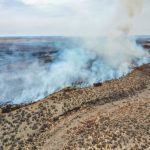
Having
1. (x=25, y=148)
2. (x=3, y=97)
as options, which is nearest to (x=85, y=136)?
(x=25, y=148)

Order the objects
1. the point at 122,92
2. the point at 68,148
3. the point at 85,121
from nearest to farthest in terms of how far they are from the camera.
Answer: the point at 68,148, the point at 85,121, the point at 122,92

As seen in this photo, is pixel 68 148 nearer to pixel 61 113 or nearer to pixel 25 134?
pixel 25 134

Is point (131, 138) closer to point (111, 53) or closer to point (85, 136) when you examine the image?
point (85, 136)

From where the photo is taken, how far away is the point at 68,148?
18.8 metres

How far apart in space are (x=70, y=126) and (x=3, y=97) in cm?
1242

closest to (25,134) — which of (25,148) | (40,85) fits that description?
(25,148)

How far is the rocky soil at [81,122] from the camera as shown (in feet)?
63.6

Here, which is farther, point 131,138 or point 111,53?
point 111,53

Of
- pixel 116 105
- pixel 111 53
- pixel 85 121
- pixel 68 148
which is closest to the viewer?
pixel 68 148

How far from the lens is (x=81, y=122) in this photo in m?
22.8

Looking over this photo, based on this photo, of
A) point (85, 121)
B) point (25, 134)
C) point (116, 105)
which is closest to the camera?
point (25, 134)

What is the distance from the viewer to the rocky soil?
1939cm

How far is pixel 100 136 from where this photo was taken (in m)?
19.8

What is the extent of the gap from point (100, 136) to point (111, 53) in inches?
2133
